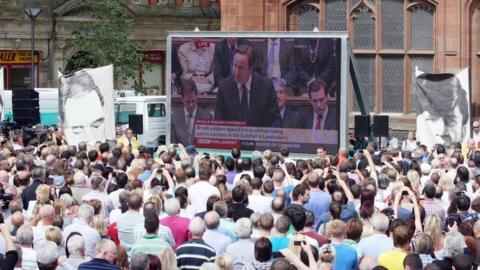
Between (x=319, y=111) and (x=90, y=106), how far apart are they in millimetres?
4855

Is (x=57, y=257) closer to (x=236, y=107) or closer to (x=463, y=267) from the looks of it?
(x=463, y=267)

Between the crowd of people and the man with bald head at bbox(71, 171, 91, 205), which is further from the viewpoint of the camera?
the man with bald head at bbox(71, 171, 91, 205)

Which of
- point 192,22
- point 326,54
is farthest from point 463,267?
point 192,22

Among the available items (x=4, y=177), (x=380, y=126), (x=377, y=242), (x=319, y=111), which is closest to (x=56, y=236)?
(x=377, y=242)

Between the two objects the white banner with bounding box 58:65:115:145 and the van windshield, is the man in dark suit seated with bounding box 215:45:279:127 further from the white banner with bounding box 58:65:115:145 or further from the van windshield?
the van windshield


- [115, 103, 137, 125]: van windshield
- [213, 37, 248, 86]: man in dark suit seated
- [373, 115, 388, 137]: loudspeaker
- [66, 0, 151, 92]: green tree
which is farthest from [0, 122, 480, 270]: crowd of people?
[66, 0, 151, 92]: green tree

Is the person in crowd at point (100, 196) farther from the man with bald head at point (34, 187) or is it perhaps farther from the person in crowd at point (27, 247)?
the person in crowd at point (27, 247)

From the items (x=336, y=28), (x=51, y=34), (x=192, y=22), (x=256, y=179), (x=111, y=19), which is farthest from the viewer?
(x=192, y=22)

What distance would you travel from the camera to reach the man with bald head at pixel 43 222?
12.2m

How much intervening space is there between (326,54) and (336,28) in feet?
20.1

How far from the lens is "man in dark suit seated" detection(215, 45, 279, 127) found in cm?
2531

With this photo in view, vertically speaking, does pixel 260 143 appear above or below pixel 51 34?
below

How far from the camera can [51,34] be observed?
48656 mm

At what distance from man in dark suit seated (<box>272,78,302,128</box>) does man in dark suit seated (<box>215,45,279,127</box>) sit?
0.09m
